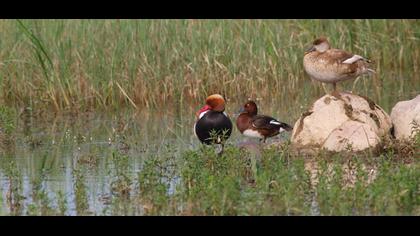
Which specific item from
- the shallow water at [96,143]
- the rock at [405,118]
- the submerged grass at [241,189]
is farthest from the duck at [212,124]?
the rock at [405,118]

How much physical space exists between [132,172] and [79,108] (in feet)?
12.5

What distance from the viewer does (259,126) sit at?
39.4ft

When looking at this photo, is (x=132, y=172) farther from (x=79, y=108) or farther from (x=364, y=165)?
(x=79, y=108)

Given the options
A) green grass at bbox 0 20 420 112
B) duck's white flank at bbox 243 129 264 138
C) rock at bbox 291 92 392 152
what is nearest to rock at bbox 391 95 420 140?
rock at bbox 291 92 392 152

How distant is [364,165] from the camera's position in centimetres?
1027

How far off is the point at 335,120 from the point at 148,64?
3.70 meters

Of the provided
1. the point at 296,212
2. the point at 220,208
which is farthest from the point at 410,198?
the point at 220,208

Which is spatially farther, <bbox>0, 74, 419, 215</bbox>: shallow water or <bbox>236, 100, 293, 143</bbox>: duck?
<bbox>236, 100, 293, 143</bbox>: duck

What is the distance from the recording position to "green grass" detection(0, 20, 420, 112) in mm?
14086

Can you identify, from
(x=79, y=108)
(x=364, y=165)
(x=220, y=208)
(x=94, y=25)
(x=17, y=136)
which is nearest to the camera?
(x=220, y=208)

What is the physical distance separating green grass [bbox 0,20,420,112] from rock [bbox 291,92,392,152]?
2455 millimetres

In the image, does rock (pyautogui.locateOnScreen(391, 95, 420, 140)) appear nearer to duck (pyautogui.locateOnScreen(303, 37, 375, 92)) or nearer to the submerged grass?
duck (pyautogui.locateOnScreen(303, 37, 375, 92))

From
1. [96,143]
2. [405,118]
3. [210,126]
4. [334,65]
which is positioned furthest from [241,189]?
[96,143]

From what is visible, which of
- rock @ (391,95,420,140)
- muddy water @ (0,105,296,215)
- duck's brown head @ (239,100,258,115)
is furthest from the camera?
duck's brown head @ (239,100,258,115)
